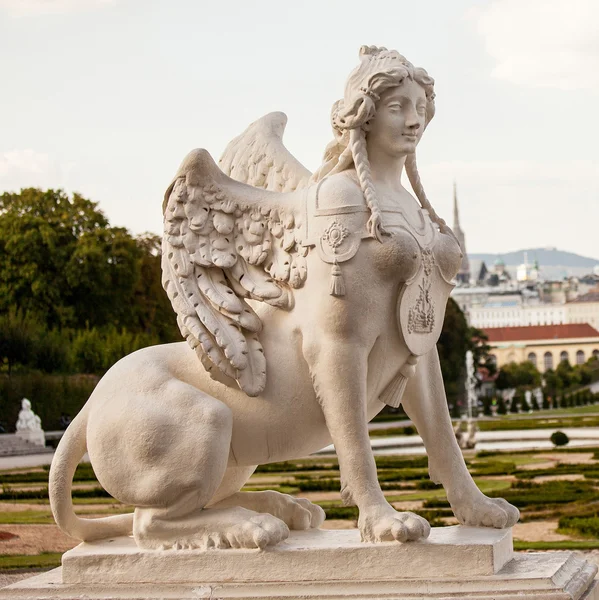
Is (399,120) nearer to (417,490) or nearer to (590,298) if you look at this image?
(417,490)

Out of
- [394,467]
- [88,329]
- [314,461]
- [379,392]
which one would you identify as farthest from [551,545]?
[88,329]

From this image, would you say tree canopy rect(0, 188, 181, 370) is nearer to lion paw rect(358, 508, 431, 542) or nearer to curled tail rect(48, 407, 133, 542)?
curled tail rect(48, 407, 133, 542)

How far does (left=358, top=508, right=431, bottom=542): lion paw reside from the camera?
4980 millimetres

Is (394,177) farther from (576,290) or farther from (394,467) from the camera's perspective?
(576,290)

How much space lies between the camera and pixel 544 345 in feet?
400

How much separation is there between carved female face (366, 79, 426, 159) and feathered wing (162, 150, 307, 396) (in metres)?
0.48

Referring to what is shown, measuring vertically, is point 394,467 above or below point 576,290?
below

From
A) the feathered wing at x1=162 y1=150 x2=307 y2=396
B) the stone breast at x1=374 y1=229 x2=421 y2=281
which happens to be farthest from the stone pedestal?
the stone breast at x1=374 y1=229 x2=421 y2=281

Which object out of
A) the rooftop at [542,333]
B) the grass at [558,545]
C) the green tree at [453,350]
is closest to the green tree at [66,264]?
the green tree at [453,350]

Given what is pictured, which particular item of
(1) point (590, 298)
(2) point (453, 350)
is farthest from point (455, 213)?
(2) point (453, 350)

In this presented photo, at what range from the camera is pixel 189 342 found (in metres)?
5.45

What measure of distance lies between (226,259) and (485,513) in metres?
1.66

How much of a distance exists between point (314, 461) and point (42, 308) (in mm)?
16769

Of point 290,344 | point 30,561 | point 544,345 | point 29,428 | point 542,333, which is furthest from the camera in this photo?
point 542,333
